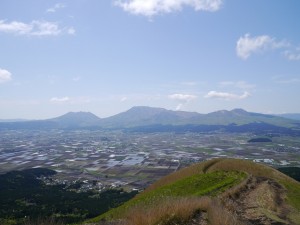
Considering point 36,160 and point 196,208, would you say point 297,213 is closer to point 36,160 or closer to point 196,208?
point 196,208

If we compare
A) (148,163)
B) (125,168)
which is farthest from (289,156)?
(125,168)

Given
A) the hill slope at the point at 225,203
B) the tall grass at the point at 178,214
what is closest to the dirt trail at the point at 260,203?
the hill slope at the point at 225,203

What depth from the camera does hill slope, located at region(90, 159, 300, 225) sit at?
37.3 ft

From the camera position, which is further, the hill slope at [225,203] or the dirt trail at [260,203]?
the dirt trail at [260,203]

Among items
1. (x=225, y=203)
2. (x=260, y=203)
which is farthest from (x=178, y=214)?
(x=260, y=203)

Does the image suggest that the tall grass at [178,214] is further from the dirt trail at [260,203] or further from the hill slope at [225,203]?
the dirt trail at [260,203]

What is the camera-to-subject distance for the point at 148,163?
512 feet

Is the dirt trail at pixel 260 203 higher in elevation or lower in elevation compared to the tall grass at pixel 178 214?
lower

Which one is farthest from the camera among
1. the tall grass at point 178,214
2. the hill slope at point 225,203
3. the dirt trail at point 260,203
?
the dirt trail at point 260,203

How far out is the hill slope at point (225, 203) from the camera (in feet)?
37.3

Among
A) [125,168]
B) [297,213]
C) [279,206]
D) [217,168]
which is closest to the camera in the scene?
[297,213]

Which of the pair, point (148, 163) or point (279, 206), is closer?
point (279, 206)

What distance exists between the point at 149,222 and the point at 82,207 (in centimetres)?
6479

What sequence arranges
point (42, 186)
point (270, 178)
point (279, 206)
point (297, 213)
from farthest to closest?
point (42, 186)
point (270, 178)
point (279, 206)
point (297, 213)
